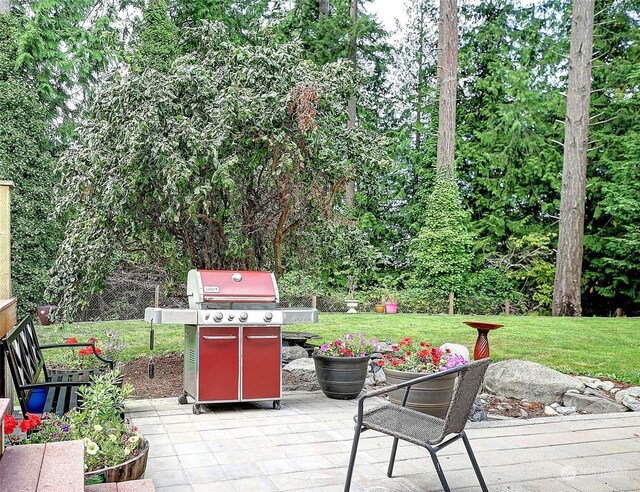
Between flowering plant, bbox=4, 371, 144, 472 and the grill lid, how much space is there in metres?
1.75

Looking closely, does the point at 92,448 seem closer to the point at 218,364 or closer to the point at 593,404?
the point at 218,364

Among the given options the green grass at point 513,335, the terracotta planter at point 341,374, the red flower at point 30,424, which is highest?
the red flower at point 30,424

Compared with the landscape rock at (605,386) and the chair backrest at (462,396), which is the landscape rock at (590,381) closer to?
the landscape rock at (605,386)

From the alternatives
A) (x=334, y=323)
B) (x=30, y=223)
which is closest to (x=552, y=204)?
(x=334, y=323)

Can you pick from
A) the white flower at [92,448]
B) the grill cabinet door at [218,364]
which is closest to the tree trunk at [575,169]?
the grill cabinet door at [218,364]

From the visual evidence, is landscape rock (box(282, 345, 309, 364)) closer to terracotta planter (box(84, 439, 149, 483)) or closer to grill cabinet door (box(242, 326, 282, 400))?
grill cabinet door (box(242, 326, 282, 400))

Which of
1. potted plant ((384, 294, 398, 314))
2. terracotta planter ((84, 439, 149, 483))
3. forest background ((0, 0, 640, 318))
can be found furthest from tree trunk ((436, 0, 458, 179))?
terracotta planter ((84, 439, 149, 483))

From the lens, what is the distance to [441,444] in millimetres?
2961

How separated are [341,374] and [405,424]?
2359 millimetres

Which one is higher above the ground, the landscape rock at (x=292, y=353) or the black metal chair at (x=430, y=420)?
the black metal chair at (x=430, y=420)

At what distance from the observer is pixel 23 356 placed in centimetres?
389

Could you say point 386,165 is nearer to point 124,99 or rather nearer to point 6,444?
point 124,99

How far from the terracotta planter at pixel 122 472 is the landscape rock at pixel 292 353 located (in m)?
4.00

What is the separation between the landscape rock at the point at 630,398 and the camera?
17.6ft
